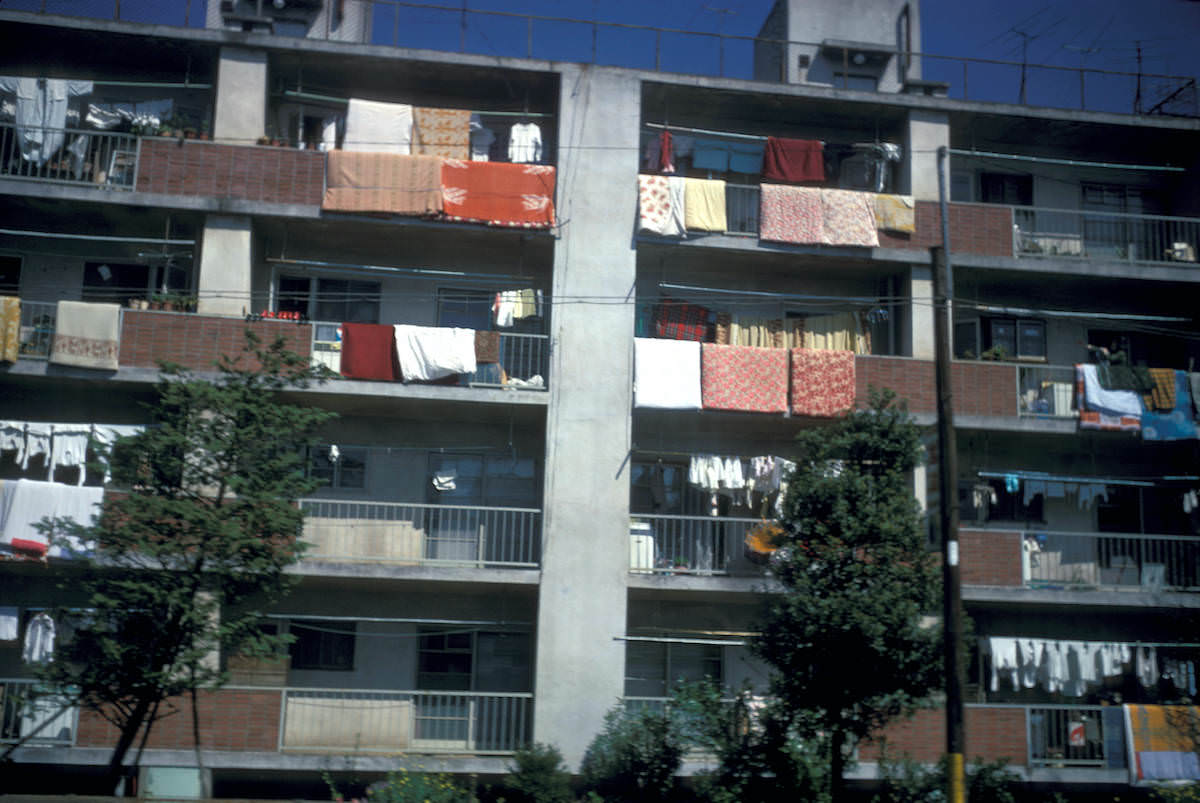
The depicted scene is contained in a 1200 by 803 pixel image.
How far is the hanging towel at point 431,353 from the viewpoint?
60.8 ft

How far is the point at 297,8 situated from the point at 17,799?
17201 mm

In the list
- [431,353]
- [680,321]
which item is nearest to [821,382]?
[680,321]

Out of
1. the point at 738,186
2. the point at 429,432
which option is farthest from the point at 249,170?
the point at 738,186

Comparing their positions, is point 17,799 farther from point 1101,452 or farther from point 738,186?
point 1101,452

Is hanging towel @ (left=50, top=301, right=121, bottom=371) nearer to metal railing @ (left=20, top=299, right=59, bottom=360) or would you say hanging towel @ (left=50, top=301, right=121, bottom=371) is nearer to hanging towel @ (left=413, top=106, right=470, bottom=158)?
metal railing @ (left=20, top=299, right=59, bottom=360)

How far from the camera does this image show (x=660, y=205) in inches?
766

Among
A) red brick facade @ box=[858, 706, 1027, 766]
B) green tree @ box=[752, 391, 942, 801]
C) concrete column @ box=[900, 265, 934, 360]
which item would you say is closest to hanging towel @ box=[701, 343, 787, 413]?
concrete column @ box=[900, 265, 934, 360]

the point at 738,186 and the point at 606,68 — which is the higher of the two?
the point at 606,68

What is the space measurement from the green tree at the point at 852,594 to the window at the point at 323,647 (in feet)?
25.7

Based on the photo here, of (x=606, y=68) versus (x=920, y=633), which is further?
(x=606, y=68)

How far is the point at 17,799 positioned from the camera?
15.5m

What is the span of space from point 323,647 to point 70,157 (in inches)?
402

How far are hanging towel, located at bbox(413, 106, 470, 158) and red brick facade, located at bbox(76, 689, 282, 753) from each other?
10301mm

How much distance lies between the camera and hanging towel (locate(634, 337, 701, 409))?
1877cm
